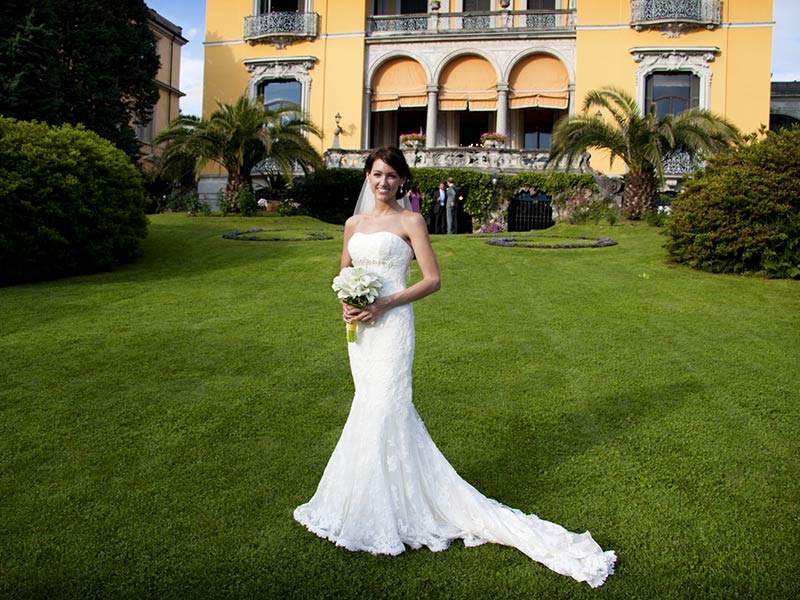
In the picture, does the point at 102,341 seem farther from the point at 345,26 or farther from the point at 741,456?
the point at 345,26

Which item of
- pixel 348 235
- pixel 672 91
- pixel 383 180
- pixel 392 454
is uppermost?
pixel 672 91

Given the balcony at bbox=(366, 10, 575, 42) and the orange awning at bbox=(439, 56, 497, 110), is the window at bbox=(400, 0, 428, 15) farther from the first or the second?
the orange awning at bbox=(439, 56, 497, 110)

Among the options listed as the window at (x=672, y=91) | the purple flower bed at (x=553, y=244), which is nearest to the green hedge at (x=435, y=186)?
the window at (x=672, y=91)

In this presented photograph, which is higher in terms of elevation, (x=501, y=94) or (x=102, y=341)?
(x=501, y=94)

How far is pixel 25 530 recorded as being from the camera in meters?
3.75

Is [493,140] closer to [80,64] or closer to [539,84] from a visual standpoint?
[539,84]

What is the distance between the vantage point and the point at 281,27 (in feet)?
94.4

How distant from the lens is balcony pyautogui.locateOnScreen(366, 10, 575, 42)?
27234 millimetres

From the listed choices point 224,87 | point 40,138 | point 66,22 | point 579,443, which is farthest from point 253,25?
point 579,443

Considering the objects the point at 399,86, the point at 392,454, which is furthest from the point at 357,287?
the point at 399,86

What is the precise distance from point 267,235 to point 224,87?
14960mm

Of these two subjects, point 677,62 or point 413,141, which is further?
point 677,62

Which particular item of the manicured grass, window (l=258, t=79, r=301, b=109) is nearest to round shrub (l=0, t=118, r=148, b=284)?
the manicured grass

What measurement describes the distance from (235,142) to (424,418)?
16.7m
